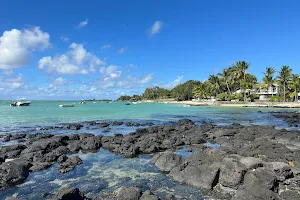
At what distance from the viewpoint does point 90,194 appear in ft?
35.9

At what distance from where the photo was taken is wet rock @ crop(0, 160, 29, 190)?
40.5 feet

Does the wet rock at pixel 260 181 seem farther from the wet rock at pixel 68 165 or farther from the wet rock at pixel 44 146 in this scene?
the wet rock at pixel 44 146

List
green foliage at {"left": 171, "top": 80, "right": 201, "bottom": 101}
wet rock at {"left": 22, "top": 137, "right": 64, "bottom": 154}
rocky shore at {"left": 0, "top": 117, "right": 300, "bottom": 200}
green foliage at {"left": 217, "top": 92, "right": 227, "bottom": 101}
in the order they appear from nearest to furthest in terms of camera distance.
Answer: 1. rocky shore at {"left": 0, "top": 117, "right": 300, "bottom": 200}
2. wet rock at {"left": 22, "top": 137, "right": 64, "bottom": 154}
3. green foliage at {"left": 217, "top": 92, "right": 227, "bottom": 101}
4. green foliage at {"left": 171, "top": 80, "right": 201, "bottom": 101}

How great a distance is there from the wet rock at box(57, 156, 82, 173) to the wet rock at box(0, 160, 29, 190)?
1886mm

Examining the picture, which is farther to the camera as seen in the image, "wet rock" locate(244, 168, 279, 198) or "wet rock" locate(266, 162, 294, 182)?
"wet rock" locate(266, 162, 294, 182)

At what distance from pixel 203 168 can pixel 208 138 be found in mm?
12575

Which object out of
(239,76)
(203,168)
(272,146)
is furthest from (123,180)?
(239,76)

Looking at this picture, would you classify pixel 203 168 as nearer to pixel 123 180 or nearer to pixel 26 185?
pixel 123 180

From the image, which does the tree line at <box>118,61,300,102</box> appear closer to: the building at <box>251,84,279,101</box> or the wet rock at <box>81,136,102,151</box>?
the building at <box>251,84,279,101</box>

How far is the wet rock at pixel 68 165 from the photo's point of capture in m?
14.4

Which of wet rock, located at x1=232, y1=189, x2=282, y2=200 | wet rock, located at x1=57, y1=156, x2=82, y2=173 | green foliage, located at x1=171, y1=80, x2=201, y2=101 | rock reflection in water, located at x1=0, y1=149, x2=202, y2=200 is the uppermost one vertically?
green foliage, located at x1=171, y1=80, x2=201, y2=101

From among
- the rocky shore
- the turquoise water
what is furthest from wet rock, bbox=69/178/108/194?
the turquoise water

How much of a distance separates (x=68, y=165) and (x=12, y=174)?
3.19 metres

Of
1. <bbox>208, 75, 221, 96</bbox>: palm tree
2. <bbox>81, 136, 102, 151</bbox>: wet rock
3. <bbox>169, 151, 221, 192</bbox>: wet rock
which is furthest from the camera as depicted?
<bbox>208, 75, 221, 96</bbox>: palm tree
